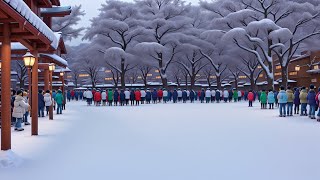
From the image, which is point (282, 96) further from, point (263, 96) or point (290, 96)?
point (263, 96)

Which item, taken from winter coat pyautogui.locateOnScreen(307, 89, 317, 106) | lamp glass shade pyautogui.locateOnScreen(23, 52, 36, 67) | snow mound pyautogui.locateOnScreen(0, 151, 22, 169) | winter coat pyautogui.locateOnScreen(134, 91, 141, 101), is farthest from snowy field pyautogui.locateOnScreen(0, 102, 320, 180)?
winter coat pyautogui.locateOnScreen(134, 91, 141, 101)

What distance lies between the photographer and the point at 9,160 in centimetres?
699

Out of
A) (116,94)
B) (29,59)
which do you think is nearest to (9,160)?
(29,59)

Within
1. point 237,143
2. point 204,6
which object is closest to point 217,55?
point 204,6

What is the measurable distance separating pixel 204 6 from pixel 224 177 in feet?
107

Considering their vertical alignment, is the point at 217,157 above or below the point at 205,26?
below

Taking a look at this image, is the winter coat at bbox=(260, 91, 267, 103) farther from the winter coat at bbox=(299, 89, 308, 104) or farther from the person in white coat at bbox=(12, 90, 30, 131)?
the person in white coat at bbox=(12, 90, 30, 131)

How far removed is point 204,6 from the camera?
121ft

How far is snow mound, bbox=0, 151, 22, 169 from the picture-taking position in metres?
6.92

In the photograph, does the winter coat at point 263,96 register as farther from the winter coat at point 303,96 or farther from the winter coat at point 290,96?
the winter coat at point 303,96

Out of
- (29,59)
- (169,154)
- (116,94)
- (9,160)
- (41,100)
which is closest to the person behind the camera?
(9,160)

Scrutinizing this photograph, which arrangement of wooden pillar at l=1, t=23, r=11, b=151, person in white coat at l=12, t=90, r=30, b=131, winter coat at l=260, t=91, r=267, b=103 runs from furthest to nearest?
1. winter coat at l=260, t=91, r=267, b=103
2. person in white coat at l=12, t=90, r=30, b=131
3. wooden pillar at l=1, t=23, r=11, b=151


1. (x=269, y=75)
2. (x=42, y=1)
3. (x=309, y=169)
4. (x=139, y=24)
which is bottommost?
(x=309, y=169)

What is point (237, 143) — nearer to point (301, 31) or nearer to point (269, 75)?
point (269, 75)
